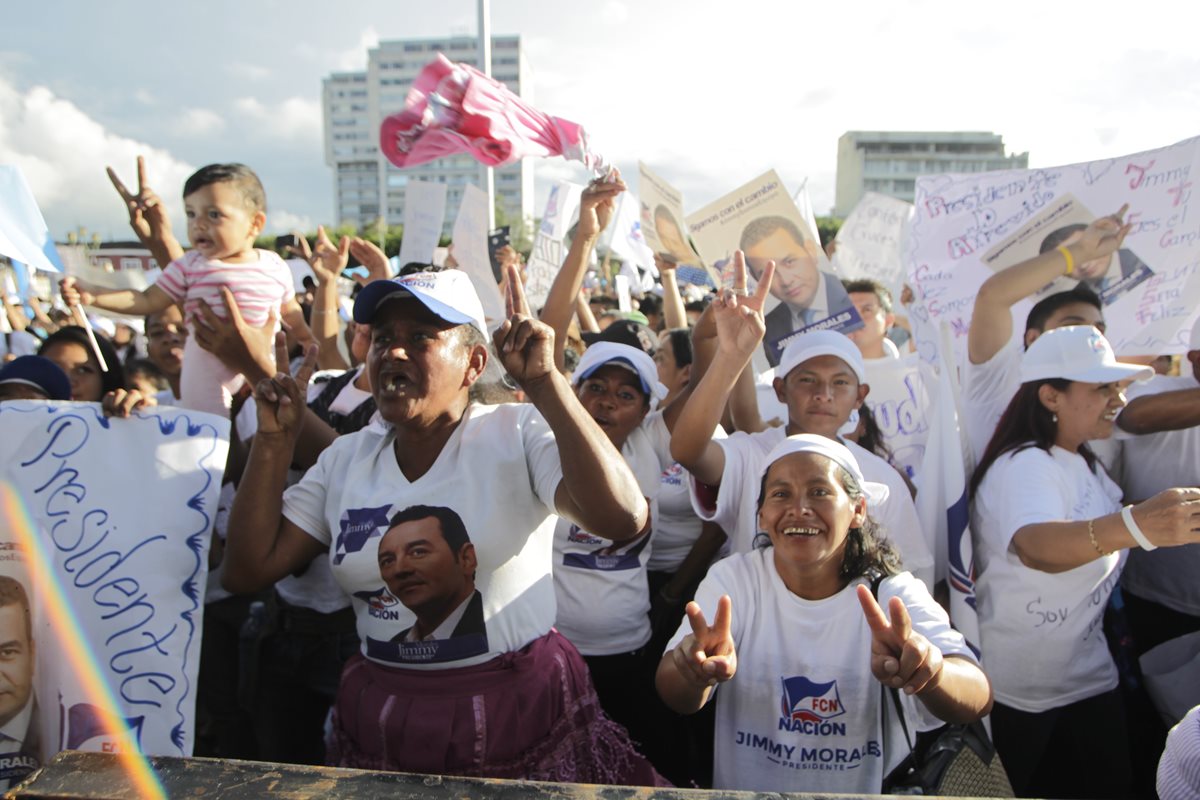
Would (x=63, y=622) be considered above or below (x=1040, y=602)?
above

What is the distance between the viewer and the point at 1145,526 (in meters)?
2.08

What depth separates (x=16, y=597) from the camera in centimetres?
179

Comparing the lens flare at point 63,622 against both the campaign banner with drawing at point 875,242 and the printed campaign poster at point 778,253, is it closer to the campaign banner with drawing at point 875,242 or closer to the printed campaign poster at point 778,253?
the printed campaign poster at point 778,253

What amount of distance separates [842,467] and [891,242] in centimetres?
455

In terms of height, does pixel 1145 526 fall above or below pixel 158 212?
below

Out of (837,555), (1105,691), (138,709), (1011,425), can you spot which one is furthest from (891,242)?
(138,709)

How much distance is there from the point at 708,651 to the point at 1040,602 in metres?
1.28

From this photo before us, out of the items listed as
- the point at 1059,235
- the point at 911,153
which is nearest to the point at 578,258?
the point at 1059,235

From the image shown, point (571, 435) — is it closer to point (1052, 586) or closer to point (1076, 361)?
point (1052, 586)

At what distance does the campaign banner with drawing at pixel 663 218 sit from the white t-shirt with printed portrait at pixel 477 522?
95.2 inches

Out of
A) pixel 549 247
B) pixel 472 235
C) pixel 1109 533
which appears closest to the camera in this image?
pixel 1109 533

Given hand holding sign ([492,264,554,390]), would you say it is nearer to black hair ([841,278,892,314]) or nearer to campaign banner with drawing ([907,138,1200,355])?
campaign banner with drawing ([907,138,1200,355])

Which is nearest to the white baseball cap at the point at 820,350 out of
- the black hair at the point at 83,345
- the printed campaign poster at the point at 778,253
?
the printed campaign poster at the point at 778,253

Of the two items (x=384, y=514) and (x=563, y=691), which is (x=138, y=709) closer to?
(x=384, y=514)
